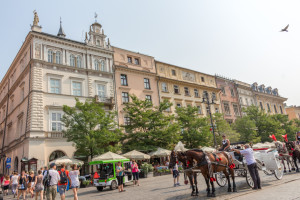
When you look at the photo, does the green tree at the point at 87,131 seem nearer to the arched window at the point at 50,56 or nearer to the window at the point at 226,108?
the arched window at the point at 50,56

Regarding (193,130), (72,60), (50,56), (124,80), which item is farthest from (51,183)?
(124,80)

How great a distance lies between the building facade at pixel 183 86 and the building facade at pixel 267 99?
1612cm

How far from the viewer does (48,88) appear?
26.3 meters

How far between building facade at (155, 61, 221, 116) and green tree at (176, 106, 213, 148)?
14.8 ft

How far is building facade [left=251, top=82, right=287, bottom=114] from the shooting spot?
57578 millimetres

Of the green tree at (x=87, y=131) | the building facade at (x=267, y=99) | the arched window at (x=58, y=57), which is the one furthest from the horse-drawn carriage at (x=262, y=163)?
the building facade at (x=267, y=99)

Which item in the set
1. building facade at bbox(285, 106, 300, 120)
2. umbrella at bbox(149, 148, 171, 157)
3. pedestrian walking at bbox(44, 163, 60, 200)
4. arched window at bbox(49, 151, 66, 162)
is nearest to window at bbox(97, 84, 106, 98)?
arched window at bbox(49, 151, 66, 162)

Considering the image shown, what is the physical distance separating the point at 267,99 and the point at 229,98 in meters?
17.3

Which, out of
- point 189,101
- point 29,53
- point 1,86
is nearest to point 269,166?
point 29,53

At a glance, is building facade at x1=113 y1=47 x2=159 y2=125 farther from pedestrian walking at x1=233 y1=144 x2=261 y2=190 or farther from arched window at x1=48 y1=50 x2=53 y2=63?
pedestrian walking at x1=233 y1=144 x2=261 y2=190

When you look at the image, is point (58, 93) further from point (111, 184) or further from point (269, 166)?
point (269, 166)

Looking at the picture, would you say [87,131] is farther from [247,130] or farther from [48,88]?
[247,130]

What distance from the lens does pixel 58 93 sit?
26.8 metres

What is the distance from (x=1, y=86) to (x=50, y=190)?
37482mm
